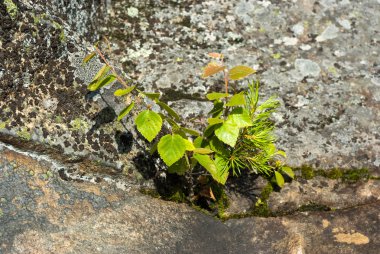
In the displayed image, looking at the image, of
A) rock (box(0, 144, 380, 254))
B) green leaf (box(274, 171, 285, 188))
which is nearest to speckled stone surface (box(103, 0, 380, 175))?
green leaf (box(274, 171, 285, 188))

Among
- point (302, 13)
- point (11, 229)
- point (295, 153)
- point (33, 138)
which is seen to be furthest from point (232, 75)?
point (302, 13)

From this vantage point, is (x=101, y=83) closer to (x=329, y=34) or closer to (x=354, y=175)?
(x=354, y=175)

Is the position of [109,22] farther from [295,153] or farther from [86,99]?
[295,153]

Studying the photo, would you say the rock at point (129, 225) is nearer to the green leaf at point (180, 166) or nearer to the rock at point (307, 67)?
the green leaf at point (180, 166)

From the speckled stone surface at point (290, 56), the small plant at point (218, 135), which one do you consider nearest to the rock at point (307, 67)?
the speckled stone surface at point (290, 56)

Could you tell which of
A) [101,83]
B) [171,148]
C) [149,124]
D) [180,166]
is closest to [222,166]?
[180,166]

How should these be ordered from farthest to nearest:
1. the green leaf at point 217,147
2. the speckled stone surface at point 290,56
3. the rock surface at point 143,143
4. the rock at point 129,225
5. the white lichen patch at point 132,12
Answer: the white lichen patch at point 132,12 < the speckled stone surface at point 290,56 < the green leaf at point 217,147 < the rock surface at point 143,143 < the rock at point 129,225
